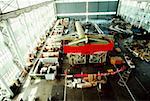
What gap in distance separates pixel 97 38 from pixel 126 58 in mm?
4801

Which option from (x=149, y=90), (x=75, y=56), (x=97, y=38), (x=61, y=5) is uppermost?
(x=61, y=5)

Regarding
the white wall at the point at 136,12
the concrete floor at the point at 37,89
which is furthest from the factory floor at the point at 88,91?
the white wall at the point at 136,12

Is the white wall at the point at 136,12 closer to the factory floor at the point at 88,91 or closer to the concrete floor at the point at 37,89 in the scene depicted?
the factory floor at the point at 88,91

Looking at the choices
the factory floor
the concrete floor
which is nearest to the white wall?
the factory floor

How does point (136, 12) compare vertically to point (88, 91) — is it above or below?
above

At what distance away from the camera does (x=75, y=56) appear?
16.0 m

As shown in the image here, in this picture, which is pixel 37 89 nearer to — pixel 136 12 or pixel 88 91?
pixel 88 91

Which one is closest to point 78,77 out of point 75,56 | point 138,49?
point 75,56

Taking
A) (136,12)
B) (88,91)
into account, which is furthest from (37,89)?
(136,12)

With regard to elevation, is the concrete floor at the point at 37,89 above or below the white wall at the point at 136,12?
below

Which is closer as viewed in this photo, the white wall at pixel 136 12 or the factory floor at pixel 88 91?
the factory floor at pixel 88 91

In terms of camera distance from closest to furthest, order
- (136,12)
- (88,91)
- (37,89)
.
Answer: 1. (88,91)
2. (37,89)
3. (136,12)

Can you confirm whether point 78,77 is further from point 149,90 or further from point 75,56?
point 149,90

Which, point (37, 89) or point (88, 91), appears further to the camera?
point (37, 89)
